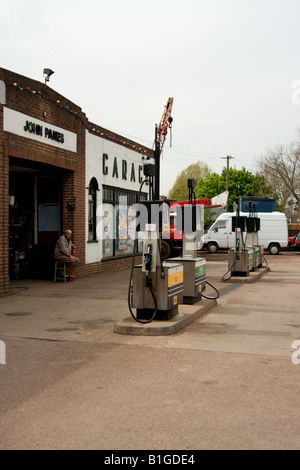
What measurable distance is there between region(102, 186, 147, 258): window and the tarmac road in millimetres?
8220

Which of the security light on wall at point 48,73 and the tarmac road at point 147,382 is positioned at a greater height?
the security light on wall at point 48,73

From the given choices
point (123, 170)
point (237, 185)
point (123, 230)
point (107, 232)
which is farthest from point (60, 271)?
point (237, 185)

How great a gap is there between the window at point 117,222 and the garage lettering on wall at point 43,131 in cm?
386

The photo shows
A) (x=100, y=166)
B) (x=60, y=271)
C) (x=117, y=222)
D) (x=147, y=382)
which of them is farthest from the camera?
(x=117, y=222)

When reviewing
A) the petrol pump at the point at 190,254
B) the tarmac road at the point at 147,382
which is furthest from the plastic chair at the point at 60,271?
the petrol pump at the point at 190,254

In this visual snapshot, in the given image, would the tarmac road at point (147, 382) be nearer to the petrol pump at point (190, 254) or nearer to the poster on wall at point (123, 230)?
the petrol pump at point (190, 254)

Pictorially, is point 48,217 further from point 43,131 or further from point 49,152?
point 43,131

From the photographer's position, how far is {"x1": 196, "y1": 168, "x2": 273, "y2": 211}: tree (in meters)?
60.2

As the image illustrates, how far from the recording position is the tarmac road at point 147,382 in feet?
13.9

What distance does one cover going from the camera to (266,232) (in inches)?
1232

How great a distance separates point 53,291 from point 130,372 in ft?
24.6

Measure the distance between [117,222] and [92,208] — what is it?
77.2 inches

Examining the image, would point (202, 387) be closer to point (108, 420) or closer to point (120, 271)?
point (108, 420)
